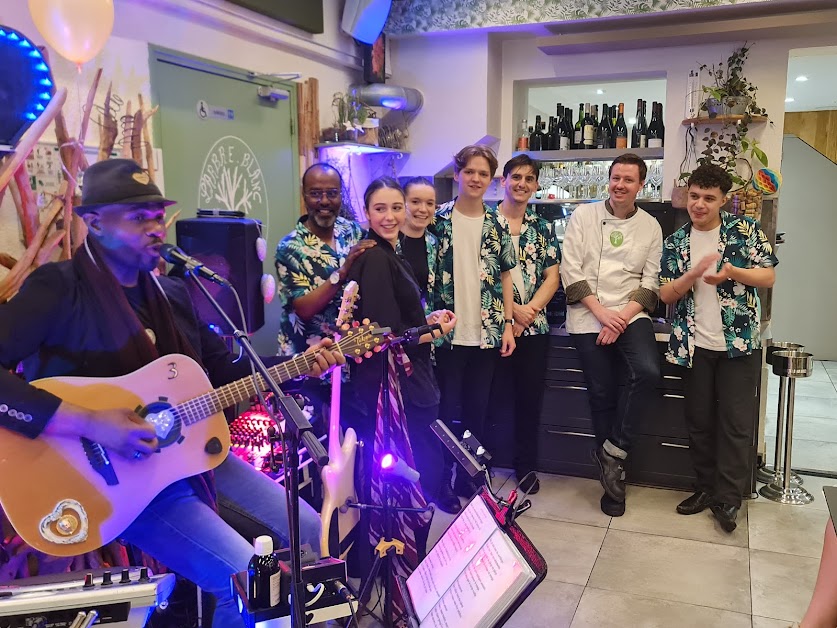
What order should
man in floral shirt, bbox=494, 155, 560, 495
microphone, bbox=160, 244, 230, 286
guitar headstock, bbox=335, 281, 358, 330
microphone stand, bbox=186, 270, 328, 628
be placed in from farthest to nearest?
man in floral shirt, bbox=494, 155, 560, 495
guitar headstock, bbox=335, 281, 358, 330
microphone, bbox=160, 244, 230, 286
microphone stand, bbox=186, 270, 328, 628

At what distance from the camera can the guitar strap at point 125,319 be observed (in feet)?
6.15

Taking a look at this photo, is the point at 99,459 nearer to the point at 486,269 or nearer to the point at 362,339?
the point at 362,339

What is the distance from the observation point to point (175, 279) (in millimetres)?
2213

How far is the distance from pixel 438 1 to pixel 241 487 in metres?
3.70

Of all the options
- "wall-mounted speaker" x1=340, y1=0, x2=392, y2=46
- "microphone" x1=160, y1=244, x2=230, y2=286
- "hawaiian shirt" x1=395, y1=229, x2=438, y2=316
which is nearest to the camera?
"microphone" x1=160, y1=244, x2=230, y2=286

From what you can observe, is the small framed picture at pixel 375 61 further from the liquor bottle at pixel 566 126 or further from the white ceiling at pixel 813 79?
the white ceiling at pixel 813 79

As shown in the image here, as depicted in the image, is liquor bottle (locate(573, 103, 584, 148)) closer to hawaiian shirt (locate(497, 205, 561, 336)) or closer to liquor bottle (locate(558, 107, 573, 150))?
liquor bottle (locate(558, 107, 573, 150))

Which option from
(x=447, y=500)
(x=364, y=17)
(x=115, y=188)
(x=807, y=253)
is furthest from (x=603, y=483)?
(x=807, y=253)

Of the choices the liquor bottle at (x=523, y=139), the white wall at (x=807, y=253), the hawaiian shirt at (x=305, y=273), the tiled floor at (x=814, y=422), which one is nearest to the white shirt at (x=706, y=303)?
the tiled floor at (x=814, y=422)

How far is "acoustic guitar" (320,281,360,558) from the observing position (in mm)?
2324

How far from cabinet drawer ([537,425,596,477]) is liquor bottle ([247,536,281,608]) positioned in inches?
106

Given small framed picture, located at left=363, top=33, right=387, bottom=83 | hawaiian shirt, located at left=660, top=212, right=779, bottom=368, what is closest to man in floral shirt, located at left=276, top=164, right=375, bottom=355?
hawaiian shirt, located at left=660, top=212, right=779, bottom=368

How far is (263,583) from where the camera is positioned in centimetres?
132

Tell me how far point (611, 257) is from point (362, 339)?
1.77 meters
